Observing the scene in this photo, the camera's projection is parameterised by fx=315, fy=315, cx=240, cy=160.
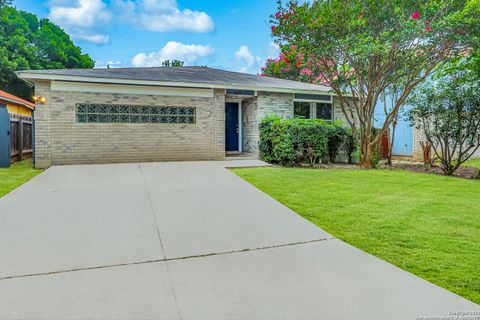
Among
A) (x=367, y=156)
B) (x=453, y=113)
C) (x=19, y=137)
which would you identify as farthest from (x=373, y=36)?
(x=19, y=137)

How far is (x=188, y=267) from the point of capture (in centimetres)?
294

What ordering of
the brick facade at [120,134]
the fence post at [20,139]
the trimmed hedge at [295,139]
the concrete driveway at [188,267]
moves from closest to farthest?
1. the concrete driveway at [188,267]
2. the brick facade at [120,134]
3. the trimmed hedge at [295,139]
4. the fence post at [20,139]

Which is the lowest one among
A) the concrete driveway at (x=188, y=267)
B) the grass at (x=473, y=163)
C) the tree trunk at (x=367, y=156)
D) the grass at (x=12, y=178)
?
the concrete driveway at (x=188, y=267)

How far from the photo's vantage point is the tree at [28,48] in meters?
22.7

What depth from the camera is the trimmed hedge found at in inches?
411

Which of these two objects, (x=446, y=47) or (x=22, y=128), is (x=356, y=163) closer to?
(x=446, y=47)

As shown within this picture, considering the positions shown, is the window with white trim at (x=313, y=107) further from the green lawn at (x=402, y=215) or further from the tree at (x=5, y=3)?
the tree at (x=5, y=3)

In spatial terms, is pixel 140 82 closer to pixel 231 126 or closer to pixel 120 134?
pixel 120 134

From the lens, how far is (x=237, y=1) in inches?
634

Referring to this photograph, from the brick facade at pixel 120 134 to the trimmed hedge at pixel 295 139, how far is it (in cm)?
168

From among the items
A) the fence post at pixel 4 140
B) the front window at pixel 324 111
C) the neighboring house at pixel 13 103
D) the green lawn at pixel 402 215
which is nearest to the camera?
the green lawn at pixel 402 215

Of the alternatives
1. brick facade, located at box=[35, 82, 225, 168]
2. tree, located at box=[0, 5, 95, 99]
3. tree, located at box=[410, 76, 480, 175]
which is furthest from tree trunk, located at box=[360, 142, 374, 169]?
tree, located at box=[0, 5, 95, 99]

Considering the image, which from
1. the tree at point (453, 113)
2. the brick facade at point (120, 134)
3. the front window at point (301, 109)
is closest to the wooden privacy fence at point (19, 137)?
the brick facade at point (120, 134)

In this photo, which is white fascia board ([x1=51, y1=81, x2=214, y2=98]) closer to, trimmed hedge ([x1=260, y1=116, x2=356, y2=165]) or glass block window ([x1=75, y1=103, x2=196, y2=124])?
glass block window ([x1=75, y1=103, x2=196, y2=124])
